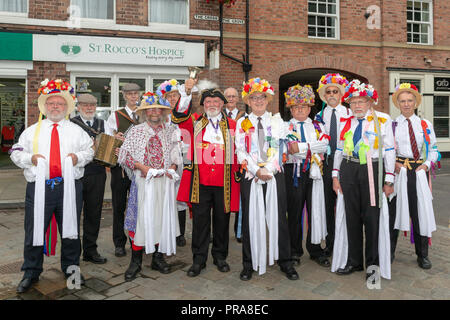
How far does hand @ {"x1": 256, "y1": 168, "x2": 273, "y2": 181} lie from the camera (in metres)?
3.79

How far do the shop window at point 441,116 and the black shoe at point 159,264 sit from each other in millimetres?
13282

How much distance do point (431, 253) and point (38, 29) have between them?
969 centimetres

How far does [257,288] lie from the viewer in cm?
365

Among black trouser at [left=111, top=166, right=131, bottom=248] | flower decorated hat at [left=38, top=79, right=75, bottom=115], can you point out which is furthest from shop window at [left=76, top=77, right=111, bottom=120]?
flower decorated hat at [left=38, top=79, right=75, bottom=115]

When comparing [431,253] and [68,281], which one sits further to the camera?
[431,253]

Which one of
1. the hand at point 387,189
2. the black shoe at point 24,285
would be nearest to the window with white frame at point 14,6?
the black shoe at point 24,285

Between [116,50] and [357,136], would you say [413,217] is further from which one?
[116,50]

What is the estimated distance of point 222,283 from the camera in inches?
149

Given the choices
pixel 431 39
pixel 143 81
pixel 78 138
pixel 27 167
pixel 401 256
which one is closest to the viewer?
pixel 27 167

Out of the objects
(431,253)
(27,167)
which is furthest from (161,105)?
(431,253)

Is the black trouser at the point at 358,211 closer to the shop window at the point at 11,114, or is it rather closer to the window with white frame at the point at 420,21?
the window with white frame at the point at 420,21

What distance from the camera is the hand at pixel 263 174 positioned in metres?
3.79

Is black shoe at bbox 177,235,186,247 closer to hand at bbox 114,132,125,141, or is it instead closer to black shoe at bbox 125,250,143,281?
black shoe at bbox 125,250,143,281

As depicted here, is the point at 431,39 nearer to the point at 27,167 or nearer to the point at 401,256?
the point at 401,256
